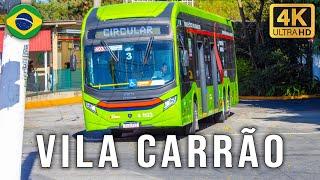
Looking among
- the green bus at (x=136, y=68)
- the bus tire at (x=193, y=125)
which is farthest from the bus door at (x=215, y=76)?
the green bus at (x=136, y=68)

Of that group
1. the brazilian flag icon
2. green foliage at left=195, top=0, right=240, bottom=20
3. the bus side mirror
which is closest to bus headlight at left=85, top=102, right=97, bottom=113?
the bus side mirror

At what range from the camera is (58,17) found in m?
67.2

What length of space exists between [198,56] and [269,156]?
6.34m

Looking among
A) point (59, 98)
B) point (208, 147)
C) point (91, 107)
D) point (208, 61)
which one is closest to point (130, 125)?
point (91, 107)

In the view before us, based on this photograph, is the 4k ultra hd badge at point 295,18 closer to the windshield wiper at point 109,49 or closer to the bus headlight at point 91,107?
the windshield wiper at point 109,49

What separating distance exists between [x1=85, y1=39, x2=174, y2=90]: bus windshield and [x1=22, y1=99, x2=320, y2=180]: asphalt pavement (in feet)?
5.04

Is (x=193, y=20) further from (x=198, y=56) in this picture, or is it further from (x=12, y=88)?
(x=12, y=88)

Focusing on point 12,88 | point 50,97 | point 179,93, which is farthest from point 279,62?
point 12,88

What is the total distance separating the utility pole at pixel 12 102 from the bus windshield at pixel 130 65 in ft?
25.4

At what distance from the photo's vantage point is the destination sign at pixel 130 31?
17.5 m

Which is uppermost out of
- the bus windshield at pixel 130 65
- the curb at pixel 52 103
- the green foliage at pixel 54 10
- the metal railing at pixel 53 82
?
the green foliage at pixel 54 10

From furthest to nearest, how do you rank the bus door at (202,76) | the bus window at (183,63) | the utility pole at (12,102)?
the bus door at (202,76), the bus window at (183,63), the utility pole at (12,102)

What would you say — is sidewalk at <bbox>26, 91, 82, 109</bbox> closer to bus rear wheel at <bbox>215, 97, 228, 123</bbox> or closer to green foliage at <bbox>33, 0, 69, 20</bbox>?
bus rear wheel at <bbox>215, 97, 228, 123</bbox>

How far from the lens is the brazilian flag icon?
8.73 meters
